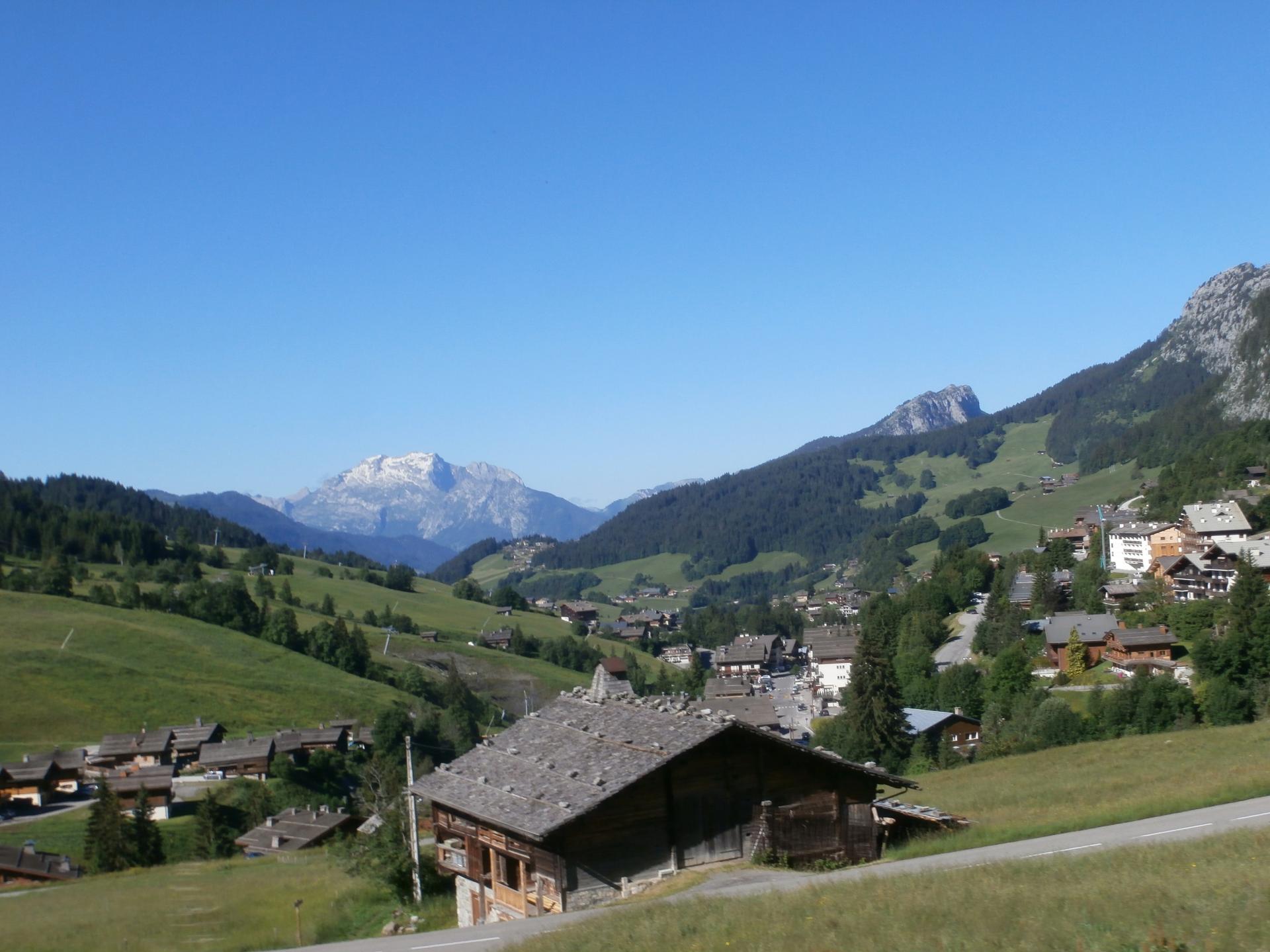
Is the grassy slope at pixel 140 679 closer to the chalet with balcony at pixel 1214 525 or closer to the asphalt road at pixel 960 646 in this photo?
the asphalt road at pixel 960 646

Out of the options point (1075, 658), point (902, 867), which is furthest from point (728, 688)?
point (902, 867)

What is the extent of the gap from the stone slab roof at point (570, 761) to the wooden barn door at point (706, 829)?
1.47 meters

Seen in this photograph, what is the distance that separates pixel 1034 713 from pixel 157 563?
137537 millimetres

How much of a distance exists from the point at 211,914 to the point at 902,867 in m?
17.7

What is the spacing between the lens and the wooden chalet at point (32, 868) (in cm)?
4916

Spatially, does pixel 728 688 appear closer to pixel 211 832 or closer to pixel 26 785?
pixel 211 832

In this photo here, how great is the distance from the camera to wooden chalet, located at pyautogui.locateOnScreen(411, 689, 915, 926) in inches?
863

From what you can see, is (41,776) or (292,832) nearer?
(292,832)

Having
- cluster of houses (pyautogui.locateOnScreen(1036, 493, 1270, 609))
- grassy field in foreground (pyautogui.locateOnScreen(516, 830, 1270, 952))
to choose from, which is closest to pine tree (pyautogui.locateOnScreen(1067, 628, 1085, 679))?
cluster of houses (pyautogui.locateOnScreen(1036, 493, 1270, 609))

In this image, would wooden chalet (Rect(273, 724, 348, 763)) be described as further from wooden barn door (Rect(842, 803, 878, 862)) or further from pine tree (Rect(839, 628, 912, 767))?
wooden barn door (Rect(842, 803, 878, 862))

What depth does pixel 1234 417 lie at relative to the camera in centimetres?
18350

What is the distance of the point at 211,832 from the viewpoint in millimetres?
66438

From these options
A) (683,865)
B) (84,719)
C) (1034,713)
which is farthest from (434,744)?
(683,865)

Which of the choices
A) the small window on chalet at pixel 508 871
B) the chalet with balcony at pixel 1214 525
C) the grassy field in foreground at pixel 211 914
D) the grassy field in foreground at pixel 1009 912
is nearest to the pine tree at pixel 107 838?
the grassy field in foreground at pixel 211 914
